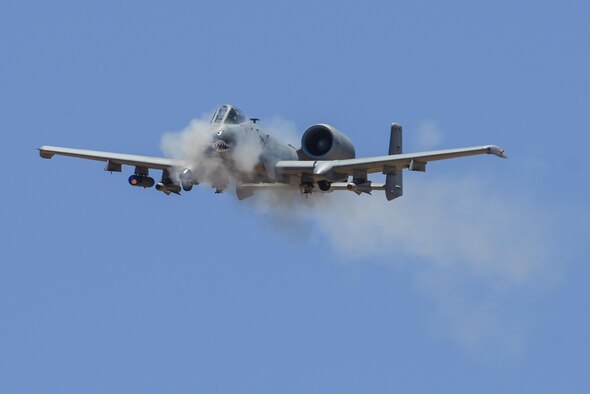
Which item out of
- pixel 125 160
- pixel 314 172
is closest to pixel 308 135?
pixel 314 172

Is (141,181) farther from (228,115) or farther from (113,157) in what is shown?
(228,115)

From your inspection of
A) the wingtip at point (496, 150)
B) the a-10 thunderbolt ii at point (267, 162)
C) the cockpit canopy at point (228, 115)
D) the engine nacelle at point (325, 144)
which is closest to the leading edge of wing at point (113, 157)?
the a-10 thunderbolt ii at point (267, 162)

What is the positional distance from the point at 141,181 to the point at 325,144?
7.03 metres

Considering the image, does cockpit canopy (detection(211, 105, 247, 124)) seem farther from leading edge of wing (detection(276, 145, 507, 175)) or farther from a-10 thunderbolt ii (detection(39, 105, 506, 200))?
leading edge of wing (detection(276, 145, 507, 175))

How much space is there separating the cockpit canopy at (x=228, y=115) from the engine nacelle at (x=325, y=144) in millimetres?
3944

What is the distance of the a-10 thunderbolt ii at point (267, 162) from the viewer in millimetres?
54406

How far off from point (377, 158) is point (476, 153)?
155 inches

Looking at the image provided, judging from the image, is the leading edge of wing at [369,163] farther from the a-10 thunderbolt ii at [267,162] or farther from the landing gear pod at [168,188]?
the landing gear pod at [168,188]

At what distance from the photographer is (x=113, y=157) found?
58.6 meters

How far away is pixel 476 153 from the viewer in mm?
53656

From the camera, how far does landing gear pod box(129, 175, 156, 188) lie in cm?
5675

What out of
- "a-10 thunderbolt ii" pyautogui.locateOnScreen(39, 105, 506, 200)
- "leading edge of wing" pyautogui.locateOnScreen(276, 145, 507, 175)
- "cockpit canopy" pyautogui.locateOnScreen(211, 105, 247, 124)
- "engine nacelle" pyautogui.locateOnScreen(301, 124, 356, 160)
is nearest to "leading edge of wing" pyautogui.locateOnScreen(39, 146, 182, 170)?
"a-10 thunderbolt ii" pyautogui.locateOnScreen(39, 105, 506, 200)

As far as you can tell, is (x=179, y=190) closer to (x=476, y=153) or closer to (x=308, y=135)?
(x=308, y=135)

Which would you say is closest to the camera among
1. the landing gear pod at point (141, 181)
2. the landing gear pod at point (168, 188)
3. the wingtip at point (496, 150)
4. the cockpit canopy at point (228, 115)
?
the wingtip at point (496, 150)
